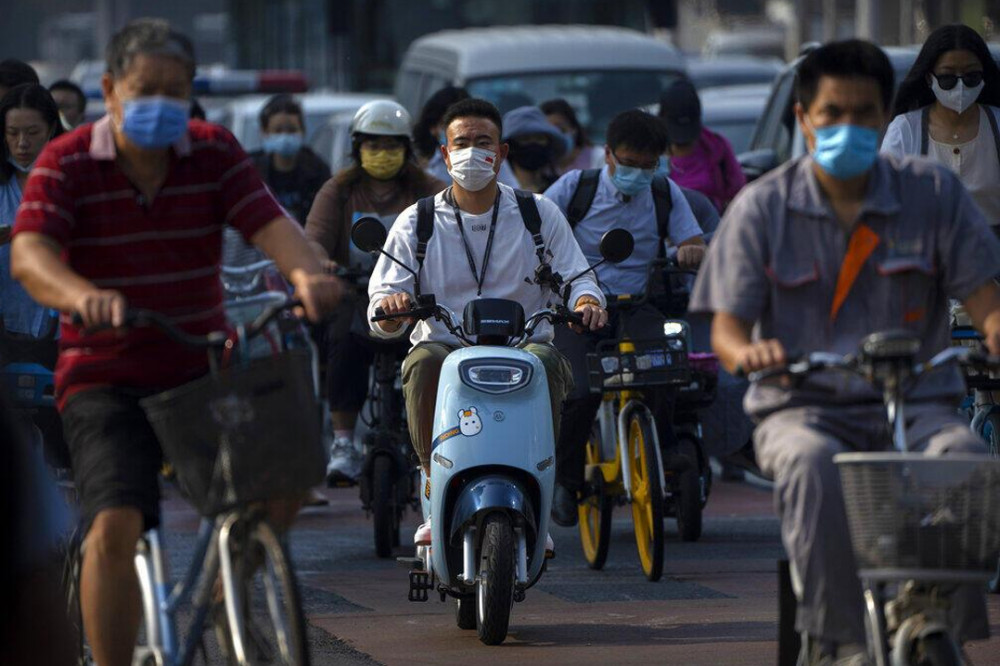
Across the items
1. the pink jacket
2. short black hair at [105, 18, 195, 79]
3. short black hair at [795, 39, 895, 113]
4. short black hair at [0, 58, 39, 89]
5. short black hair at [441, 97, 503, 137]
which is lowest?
the pink jacket

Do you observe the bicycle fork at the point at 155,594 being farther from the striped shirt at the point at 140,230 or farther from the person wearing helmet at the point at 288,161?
the person wearing helmet at the point at 288,161

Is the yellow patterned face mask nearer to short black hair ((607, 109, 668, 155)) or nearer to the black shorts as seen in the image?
short black hair ((607, 109, 668, 155))

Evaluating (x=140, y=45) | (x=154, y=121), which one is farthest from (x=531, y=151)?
(x=154, y=121)

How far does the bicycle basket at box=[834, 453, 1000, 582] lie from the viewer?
427cm

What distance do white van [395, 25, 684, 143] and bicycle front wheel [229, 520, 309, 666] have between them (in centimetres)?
1260

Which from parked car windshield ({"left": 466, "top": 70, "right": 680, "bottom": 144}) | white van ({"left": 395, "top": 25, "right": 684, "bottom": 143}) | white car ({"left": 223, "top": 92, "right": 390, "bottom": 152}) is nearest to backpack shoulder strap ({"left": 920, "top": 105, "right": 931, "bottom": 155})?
white van ({"left": 395, "top": 25, "right": 684, "bottom": 143})

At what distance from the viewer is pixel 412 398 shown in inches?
295

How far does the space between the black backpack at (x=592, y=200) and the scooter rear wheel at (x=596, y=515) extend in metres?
0.93

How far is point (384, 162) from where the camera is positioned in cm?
1008

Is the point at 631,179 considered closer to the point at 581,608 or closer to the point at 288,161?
the point at 581,608

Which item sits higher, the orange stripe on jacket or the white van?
the orange stripe on jacket

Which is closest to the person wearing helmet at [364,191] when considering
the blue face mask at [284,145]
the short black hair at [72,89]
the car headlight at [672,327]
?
the car headlight at [672,327]

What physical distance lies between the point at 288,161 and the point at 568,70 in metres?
4.43

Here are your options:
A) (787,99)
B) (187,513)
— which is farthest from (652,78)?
(187,513)
